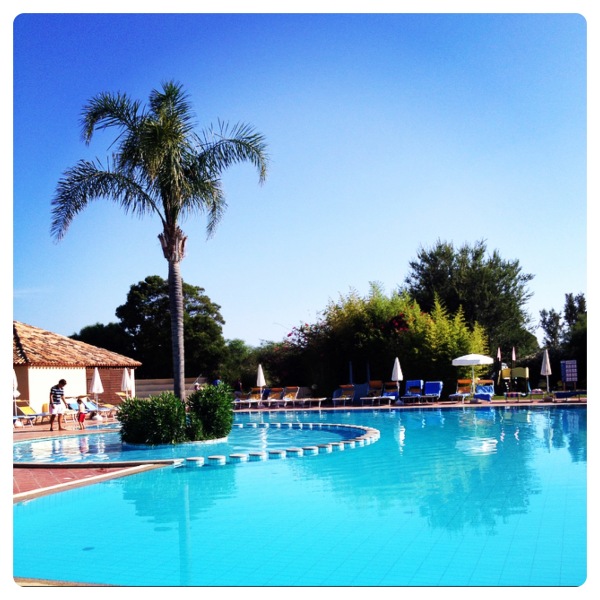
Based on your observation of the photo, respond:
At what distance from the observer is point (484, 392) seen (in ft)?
76.4

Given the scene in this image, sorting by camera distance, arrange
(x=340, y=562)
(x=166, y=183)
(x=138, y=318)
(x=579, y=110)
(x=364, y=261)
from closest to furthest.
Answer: (x=340, y=562) < (x=579, y=110) < (x=166, y=183) < (x=364, y=261) < (x=138, y=318)

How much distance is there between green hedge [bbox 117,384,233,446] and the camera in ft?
46.0

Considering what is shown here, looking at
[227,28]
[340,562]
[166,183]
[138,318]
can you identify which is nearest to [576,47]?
[227,28]

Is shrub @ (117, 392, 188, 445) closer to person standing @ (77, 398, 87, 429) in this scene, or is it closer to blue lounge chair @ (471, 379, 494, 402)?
person standing @ (77, 398, 87, 429)

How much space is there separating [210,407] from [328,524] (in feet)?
25.6

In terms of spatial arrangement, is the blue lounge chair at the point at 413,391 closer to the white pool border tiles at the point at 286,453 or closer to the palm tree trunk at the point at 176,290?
the white pool border tiles at the point at 286,453

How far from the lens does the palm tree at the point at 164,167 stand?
1359 centimetres

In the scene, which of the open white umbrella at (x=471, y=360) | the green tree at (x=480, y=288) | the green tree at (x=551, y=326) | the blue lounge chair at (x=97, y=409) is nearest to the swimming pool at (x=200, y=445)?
the blue lounge chair at (x=97, y=409)

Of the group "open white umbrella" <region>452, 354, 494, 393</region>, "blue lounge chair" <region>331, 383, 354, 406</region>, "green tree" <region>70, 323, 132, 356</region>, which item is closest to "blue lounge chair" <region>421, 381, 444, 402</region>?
"open white umbrella" <region>452, 354, 494, 393</region>

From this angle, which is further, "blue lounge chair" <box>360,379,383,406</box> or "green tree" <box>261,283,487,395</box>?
"green tree" <box>261,283,487,395</box>

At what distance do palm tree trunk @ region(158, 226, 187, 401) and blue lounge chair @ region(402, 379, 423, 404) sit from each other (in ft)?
35.7

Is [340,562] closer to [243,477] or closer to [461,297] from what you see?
[243,477]

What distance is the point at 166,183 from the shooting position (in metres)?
13.9
